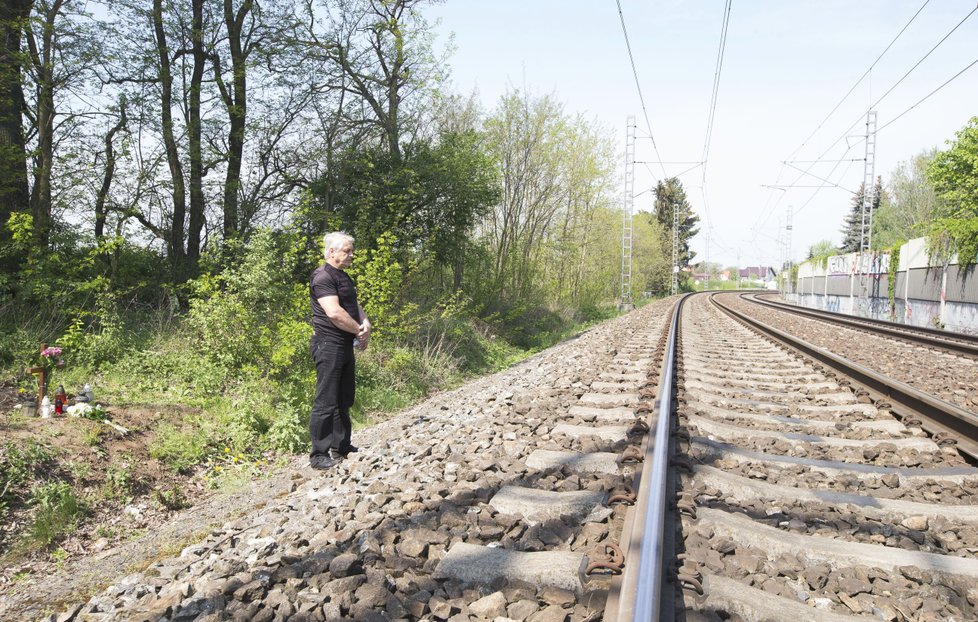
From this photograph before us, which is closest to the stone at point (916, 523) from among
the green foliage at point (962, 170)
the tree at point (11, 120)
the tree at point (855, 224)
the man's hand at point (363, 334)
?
the man's hand at point (363, 334)

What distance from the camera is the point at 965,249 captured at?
1770cm

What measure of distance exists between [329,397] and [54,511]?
81.7 inches

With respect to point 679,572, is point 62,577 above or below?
below

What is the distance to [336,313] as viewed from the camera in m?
4.61

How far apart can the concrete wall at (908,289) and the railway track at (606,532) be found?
55.1 ft

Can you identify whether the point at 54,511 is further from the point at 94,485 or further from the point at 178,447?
the point at 178,447

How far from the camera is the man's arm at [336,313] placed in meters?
4.62

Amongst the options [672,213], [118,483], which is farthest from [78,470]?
[672,213]

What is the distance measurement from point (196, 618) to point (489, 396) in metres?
4.85

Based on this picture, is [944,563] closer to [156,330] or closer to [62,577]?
[62,577]

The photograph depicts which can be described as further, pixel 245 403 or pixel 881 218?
pixel 881 218

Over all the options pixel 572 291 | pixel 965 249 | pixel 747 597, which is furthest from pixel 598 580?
pixel 572 291

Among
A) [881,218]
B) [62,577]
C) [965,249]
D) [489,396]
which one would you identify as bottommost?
[62,577]

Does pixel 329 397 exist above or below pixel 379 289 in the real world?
below
